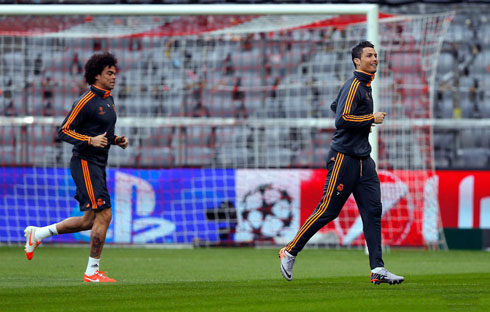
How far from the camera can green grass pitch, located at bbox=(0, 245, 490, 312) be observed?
5.22 metres

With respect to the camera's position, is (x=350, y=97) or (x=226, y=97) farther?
(x=226, y=97)

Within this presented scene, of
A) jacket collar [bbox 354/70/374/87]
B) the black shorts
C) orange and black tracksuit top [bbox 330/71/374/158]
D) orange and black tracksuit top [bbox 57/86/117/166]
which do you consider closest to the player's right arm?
orange and black tracksuit top [bbox 57/86/117/166]

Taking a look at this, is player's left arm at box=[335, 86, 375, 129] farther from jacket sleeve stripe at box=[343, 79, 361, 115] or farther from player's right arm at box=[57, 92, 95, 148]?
player's right arm at box=[57, 92, 95, 148]

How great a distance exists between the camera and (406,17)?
39.8ft

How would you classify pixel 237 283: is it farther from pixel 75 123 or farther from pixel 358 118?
pixel 75 123

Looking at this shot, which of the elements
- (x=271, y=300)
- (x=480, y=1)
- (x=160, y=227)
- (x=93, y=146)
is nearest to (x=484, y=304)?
(x=271, y=300)

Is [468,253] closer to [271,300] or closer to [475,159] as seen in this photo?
[475,159]

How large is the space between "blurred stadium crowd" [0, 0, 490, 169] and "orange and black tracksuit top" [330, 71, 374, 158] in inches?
252

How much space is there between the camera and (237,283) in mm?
6664

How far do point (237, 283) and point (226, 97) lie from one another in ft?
26.0

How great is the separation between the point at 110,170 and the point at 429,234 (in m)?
4.13

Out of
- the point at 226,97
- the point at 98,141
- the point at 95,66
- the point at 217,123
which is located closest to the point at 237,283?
the point at 98,141

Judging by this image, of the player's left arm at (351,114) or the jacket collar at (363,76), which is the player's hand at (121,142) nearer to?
Result: the player's left arm at (351,114)

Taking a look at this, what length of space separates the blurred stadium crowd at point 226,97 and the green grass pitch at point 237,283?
3.36 meters
